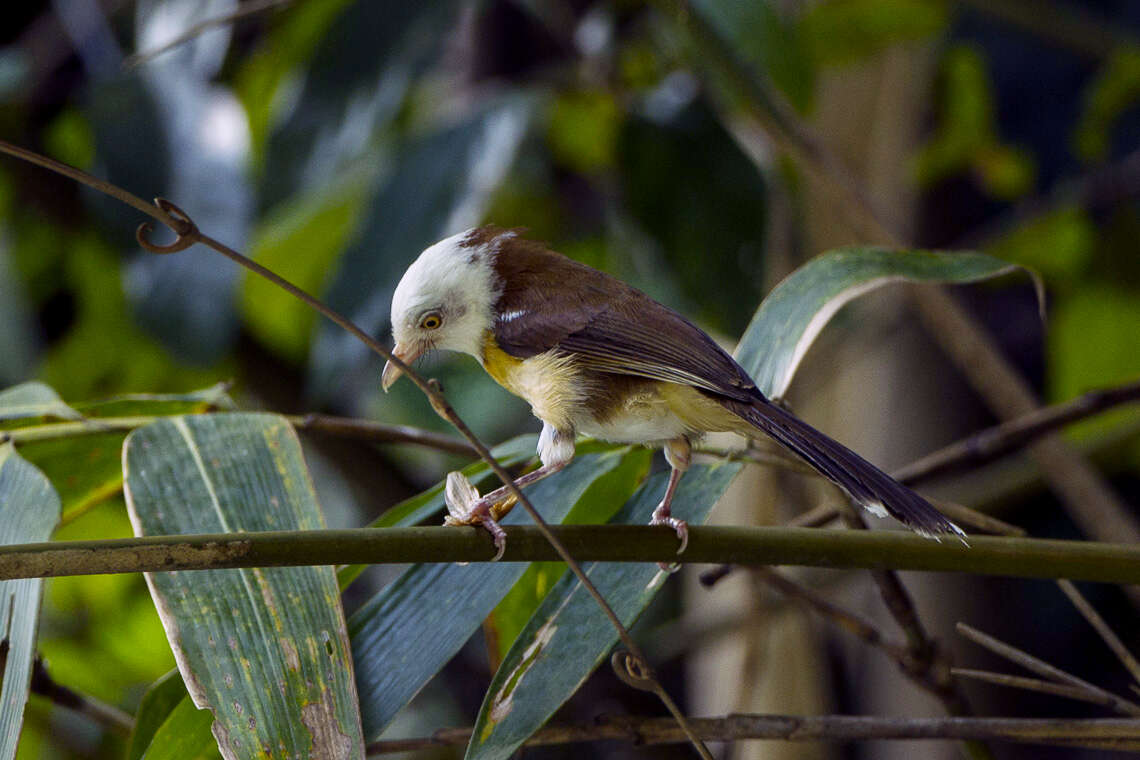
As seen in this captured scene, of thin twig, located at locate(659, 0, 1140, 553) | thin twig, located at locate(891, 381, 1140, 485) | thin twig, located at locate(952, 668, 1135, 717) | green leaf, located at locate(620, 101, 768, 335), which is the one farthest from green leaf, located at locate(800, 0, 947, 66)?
thin twig, located at locate(952, 668, 1135, 717)

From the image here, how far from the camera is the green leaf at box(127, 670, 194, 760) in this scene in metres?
1.07

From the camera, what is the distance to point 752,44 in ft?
6.69

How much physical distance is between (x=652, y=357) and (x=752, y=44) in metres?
1.04

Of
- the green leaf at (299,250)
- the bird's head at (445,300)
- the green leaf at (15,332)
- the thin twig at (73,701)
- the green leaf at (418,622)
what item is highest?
the green leaf at (15,332)

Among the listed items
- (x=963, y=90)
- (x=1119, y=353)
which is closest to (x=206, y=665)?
(x=1119, y=353)

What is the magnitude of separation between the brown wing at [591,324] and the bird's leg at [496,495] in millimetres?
94

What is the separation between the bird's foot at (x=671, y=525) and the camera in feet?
2.97

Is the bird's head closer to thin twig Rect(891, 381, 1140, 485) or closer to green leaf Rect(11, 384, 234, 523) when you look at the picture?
green leaf Rect(11, 384, 234, 523)

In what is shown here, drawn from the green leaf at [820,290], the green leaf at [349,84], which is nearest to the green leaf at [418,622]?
the green leaf at [820,290]

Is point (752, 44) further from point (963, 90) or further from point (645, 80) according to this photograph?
point (963, 90)

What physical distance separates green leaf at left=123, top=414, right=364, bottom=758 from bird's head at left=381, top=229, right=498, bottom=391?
172mm

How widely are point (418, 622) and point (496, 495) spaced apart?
0.15m

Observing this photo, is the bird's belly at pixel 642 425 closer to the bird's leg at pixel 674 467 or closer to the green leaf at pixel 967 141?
the bird's leg at pixel 674 467

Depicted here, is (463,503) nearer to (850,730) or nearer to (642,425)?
(642,425)
